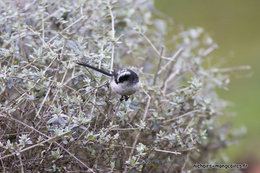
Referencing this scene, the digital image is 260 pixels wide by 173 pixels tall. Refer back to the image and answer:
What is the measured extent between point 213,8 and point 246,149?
481 cm

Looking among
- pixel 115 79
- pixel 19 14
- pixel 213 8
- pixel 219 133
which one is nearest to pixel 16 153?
pixel 115 79

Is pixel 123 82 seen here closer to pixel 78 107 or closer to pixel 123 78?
pixel 123 78

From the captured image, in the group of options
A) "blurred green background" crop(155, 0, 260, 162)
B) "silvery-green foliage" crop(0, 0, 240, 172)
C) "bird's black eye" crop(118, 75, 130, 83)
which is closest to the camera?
"silvery-green foliage" crop(0, 0, 240, 172)

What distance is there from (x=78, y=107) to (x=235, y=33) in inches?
264

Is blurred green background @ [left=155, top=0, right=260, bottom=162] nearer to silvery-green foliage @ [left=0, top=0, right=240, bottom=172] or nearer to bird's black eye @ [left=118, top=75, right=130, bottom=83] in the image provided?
silvery-green foliage @ [left=0, top=0, right=240, bottom=172]

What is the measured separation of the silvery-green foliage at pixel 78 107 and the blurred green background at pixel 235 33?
3294 millimetres

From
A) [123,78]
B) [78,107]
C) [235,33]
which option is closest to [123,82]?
[123,78]

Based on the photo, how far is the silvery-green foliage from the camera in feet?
7.13

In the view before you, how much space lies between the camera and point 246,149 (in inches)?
193

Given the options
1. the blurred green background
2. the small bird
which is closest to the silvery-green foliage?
the small bird

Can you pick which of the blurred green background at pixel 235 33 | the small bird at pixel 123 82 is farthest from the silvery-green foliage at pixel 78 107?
the blurred green background at pixel 235 33

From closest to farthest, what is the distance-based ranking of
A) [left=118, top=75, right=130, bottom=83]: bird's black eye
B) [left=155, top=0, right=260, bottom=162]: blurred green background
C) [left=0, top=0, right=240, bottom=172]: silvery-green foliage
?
1. [left=0, top=0, right=240, bottom=172]: silvery-green foliage
2. [left=118, top=75, right=130, bottom=83]: bird's black eye
3. [left=155, top=0, right=260, bottom=162]: blurred green background

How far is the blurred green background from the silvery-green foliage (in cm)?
329

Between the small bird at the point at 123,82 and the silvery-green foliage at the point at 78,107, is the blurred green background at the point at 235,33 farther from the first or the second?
the small bird at the point at 123,82
